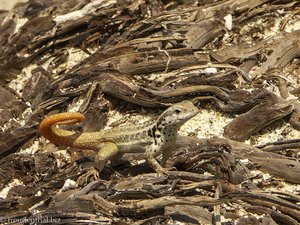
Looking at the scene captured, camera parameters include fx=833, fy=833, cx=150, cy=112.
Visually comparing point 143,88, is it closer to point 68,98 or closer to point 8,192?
point 68,98

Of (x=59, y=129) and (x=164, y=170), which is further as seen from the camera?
(x=59, y=129)

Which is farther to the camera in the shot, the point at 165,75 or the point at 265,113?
the point at 165,75

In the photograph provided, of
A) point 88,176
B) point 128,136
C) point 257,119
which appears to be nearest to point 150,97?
point 128,136

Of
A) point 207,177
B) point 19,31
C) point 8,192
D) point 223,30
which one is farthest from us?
point 19,31

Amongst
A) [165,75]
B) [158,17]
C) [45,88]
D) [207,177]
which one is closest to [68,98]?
[45,88]

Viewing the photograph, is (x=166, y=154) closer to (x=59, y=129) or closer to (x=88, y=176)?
(x=88, y=176)

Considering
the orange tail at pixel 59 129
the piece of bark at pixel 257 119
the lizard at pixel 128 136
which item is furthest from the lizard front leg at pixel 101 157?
the piece of bark at pixel 257 119
